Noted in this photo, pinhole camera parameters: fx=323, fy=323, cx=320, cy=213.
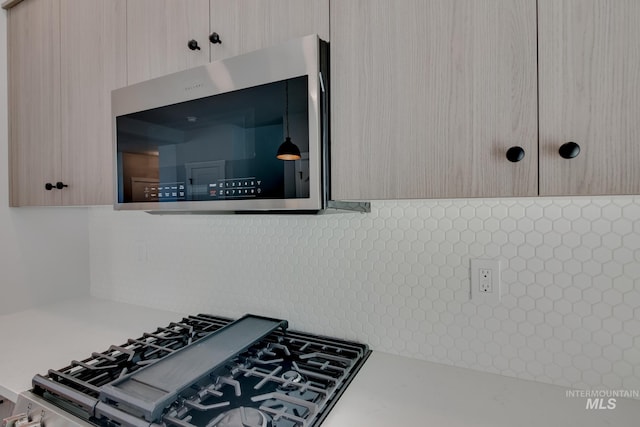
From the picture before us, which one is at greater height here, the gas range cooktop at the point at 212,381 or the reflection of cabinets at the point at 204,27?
the reflection of cabinets at the point at 204,27

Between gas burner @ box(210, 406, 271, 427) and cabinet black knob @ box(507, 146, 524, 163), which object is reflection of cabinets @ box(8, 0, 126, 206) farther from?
cabinet black knob @ box(507, 146, 524, 163)

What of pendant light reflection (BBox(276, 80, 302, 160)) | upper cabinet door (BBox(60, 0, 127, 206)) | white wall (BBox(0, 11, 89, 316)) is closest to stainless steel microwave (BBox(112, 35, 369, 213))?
pendant light reflection (BBox(276, 80, 302, 160))

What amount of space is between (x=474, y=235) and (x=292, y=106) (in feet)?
2.01

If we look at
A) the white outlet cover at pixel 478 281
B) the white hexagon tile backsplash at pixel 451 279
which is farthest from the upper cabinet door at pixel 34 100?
the white outlet cover at pixel 478 281

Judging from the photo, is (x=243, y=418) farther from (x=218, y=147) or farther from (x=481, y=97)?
(x=481, y=97)

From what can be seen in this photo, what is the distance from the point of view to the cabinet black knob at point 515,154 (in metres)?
0.57

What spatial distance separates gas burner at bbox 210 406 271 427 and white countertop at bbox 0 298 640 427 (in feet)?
0.44

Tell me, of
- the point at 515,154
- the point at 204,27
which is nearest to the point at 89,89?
the point at 204,27

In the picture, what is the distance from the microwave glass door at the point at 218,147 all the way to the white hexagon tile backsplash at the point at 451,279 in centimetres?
39

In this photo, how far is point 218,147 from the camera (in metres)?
0.86

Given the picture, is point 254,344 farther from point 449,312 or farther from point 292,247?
point 449,312

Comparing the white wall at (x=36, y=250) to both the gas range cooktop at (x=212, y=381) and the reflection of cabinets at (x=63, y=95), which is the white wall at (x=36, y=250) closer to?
the reflection of cabinets at (x=63, y=95)

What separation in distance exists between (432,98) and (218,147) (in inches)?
21.2

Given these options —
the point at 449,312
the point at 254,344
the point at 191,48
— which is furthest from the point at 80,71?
the point at 449,312
